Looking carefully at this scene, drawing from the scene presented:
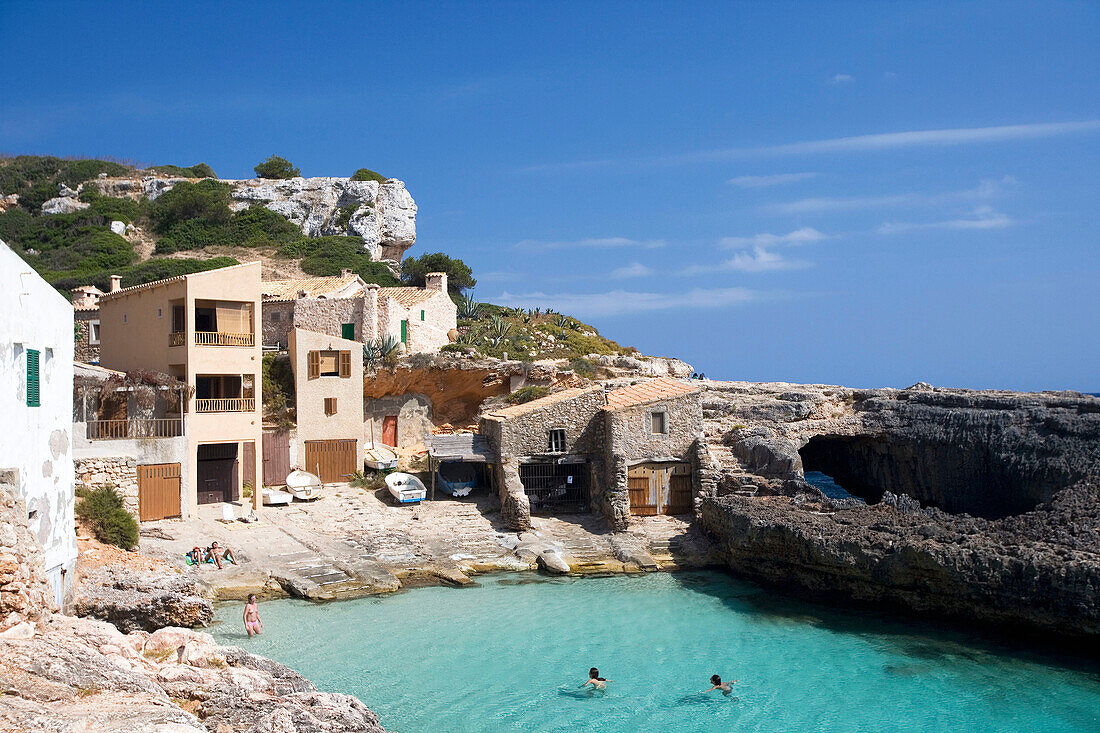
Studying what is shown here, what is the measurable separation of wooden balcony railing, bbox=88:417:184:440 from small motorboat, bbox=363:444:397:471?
729cm

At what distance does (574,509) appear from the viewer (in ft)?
101

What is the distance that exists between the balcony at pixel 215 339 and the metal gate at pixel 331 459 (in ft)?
15.5

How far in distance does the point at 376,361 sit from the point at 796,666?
71.9 ft

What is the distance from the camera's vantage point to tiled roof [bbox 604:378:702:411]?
29281mm

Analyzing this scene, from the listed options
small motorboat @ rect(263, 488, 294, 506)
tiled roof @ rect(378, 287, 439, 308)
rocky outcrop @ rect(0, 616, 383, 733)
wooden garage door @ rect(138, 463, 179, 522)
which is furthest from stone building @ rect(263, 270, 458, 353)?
rocky outcrop @ rect(0, 616, 383, 733)

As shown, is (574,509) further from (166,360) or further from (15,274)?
(15,274)

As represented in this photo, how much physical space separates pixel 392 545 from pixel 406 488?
3817mm

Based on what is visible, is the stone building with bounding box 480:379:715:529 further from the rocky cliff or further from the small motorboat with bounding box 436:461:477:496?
the rocky cliff

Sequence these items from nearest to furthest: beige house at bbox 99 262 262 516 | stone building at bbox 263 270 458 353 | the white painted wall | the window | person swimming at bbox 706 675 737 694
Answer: the white painted wall
person swimming at bbox 706 675 737 694
beige house at bbox 99 262 262 516
the window
stone building at bbox 263 270 458 353

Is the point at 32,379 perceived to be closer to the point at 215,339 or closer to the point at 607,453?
the point at 215,339

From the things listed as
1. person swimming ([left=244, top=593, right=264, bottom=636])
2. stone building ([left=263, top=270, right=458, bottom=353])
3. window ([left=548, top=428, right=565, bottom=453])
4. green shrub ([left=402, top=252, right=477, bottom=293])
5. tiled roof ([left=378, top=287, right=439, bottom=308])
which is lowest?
person swimming ([left=244, top=593, right=264, bottom=636])

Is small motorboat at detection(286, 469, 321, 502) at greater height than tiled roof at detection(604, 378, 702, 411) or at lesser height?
lesser

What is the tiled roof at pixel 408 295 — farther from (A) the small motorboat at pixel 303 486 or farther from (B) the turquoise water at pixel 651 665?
(B) the turquoise water at pixel 651 665

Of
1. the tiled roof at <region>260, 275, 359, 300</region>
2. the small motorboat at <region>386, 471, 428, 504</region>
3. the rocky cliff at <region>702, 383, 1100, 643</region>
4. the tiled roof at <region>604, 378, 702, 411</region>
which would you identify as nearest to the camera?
the rocky cliff at <region>702, 383, 1100, 643</region>
